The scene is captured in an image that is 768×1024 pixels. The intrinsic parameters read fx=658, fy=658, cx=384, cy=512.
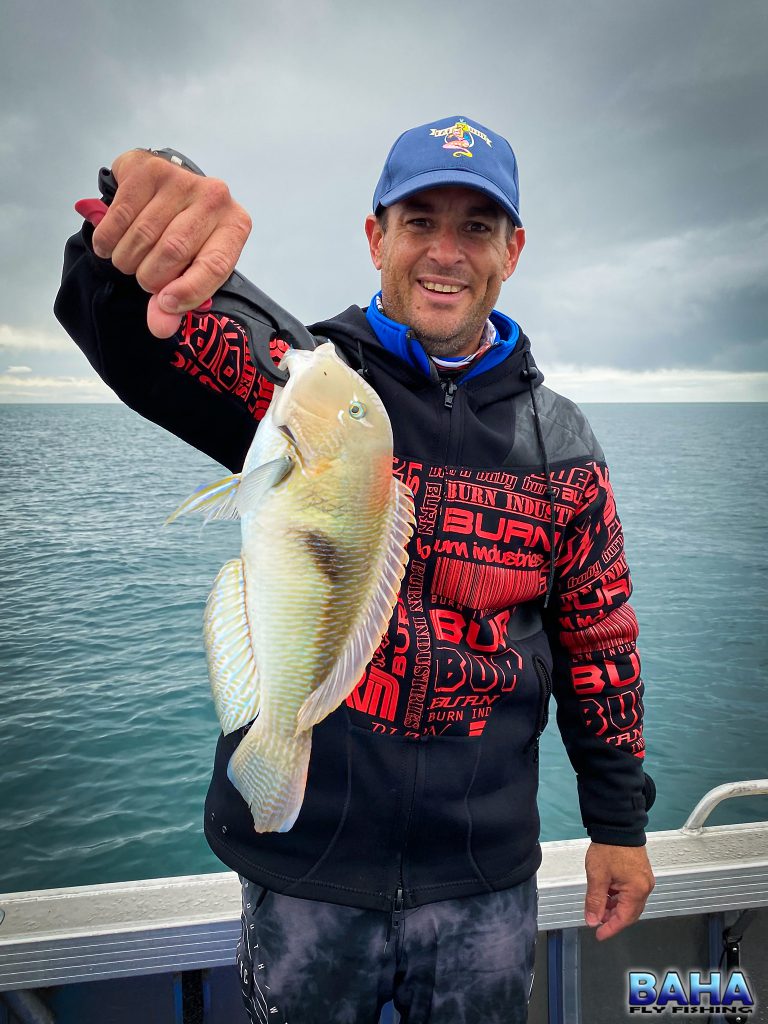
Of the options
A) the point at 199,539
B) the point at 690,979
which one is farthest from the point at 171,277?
the point at 199,539

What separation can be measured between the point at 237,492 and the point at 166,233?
501mm

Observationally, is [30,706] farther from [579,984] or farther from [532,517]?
[532,517]

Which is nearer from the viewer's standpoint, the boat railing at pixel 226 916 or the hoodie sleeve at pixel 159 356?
the hoodie sleeve at pixel 159 356

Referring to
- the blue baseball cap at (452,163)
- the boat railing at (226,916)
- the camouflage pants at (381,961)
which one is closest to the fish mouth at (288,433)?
the blue baseball cap at (452,163)

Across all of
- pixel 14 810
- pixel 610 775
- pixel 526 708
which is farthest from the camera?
pixel 14 810

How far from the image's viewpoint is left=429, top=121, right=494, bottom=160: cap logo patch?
197cm

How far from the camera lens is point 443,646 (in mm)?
1867

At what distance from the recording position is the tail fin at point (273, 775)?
53.4 inches

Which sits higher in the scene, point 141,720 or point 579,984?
point 579,984

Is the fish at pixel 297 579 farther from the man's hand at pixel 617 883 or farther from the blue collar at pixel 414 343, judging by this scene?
the man's hand at pixel 617 883

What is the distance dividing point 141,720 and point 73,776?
52.1 inches

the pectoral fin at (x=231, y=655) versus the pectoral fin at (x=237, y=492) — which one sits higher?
the pectoral fin at (x=237, y=492)

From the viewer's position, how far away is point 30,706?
9688mm

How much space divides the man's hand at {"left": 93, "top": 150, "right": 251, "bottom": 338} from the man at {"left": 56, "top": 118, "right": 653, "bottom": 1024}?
0.76ft
